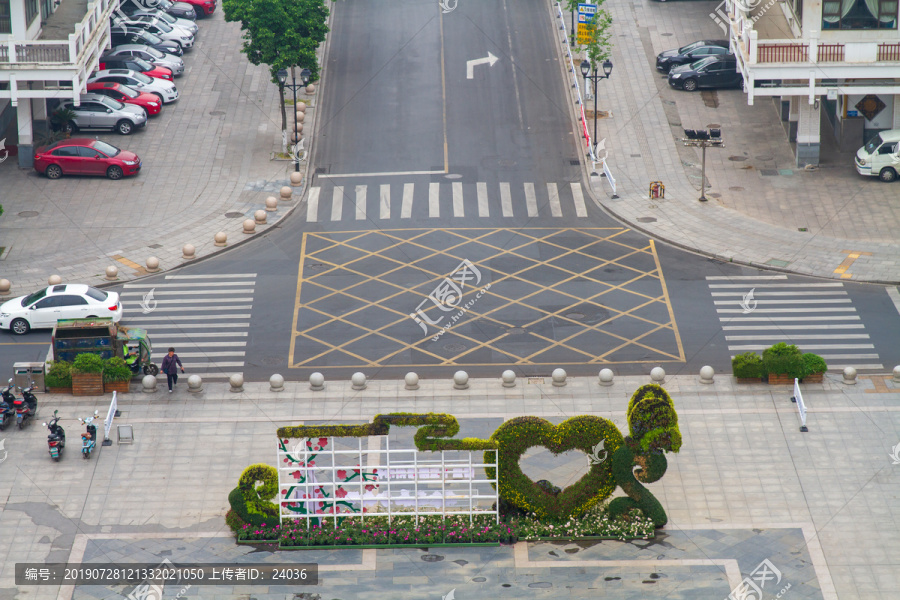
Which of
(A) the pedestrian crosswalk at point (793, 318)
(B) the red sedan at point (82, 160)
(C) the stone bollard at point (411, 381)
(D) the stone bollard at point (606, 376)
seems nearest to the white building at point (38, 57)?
(B) the red sedan at point (82, 160)

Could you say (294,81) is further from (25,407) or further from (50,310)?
(25,407)

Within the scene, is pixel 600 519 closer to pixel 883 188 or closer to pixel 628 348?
pixel 628 348

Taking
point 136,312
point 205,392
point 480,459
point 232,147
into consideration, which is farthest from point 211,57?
point 480,459

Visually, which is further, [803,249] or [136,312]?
[803,249]

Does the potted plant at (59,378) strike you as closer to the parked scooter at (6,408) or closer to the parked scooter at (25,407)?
the parked scooter at (25,407)

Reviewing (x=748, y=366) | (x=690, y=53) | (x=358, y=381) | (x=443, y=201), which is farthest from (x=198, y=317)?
(x=690, y=53)

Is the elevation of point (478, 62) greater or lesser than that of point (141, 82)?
lesser

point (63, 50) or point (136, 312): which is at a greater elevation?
point (63, 50)
